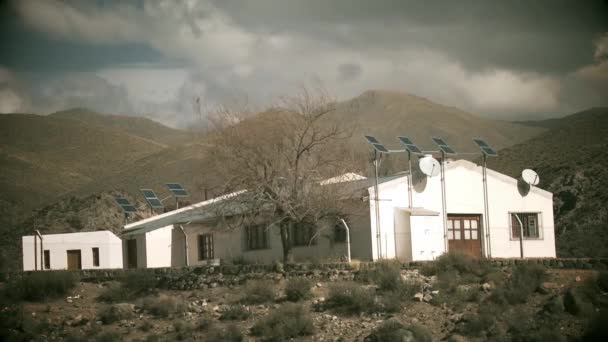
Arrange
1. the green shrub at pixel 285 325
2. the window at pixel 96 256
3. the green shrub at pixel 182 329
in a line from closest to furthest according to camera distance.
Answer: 1. the green shrub at pixel 285 325
2. the green shrub at pixel 182 329
3. the window at pixel 96 256

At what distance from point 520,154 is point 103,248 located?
3722 cm

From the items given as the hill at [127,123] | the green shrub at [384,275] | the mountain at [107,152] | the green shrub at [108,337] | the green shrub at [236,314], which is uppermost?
the hill at [127,123]

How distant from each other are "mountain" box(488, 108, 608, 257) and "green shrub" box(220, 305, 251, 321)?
1650cm

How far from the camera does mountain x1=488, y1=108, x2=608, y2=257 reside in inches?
1635

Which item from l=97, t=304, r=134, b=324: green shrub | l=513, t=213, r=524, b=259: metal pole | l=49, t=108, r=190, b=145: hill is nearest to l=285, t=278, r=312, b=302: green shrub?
l=97, t=304, r=134, b=324: green shrub

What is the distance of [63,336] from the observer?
1021 inches

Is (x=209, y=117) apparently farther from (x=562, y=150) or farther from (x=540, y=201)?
(x=562, y=150)

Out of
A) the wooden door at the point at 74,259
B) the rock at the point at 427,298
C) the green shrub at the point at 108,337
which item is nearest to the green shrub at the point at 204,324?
the green shrub at the point at 108,337

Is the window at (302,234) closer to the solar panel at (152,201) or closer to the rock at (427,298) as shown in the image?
the rock at (427,298)

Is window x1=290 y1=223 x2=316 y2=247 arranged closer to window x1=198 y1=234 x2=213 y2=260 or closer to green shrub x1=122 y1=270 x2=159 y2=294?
window x1=198 y1=234 x2=213 y2=260

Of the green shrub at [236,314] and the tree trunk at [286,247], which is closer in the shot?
the green shrub at [236,314]

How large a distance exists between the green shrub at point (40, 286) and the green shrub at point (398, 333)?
47.0 feet

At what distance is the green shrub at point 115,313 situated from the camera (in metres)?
26.8

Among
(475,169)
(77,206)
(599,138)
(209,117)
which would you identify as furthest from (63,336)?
(599,138)
